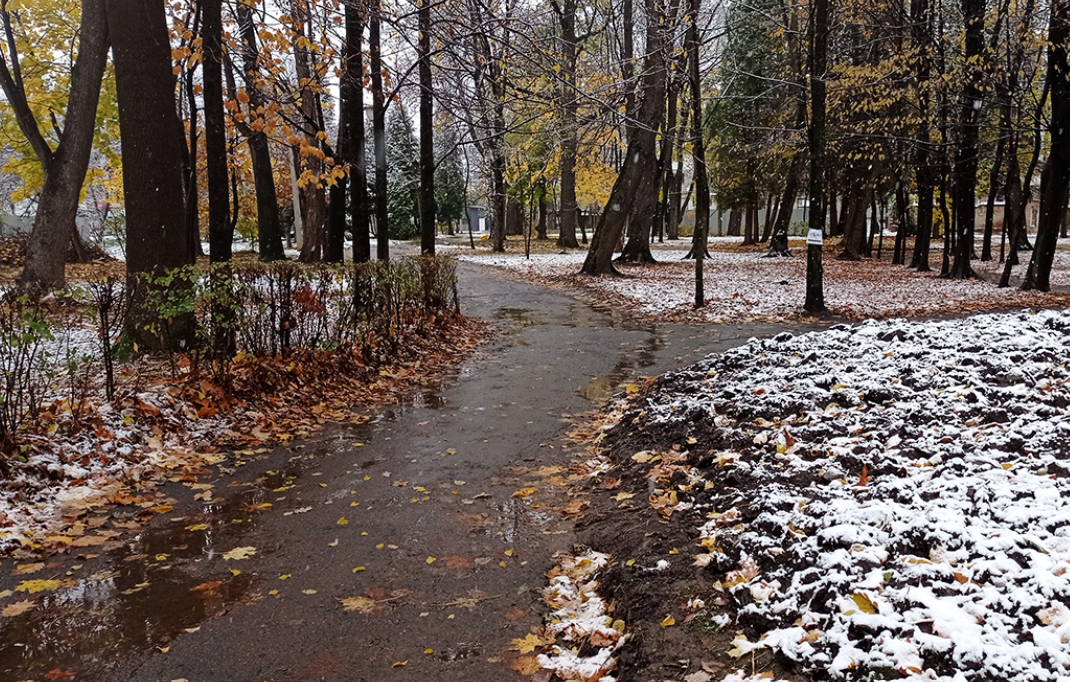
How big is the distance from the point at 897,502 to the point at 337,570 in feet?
9.69

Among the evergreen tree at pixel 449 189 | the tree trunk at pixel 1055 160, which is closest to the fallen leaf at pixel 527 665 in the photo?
the tree trunk at pixel 1055 160

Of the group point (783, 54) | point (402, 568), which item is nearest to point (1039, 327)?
point (402, 568)

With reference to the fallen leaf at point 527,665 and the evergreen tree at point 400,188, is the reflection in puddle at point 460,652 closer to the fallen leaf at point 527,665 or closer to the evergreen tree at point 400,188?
the fallen leaf at point 527,665

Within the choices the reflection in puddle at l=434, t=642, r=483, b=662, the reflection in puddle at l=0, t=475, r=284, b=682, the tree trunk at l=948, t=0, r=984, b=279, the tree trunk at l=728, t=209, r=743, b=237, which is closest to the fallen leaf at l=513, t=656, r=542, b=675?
the reflection in puddle at l=434, t=642, r=483, b=662

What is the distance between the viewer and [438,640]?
3.19 m

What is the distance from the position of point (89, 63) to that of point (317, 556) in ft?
→ 34.7

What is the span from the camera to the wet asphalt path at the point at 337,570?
3039 millimetres

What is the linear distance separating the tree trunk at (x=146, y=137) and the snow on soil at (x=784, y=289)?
8.83 m

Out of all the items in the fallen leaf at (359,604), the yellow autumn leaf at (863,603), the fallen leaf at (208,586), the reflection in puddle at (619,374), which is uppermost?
the yellow autumn leaf at (863,603)

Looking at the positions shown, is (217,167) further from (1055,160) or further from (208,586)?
(1055,160)

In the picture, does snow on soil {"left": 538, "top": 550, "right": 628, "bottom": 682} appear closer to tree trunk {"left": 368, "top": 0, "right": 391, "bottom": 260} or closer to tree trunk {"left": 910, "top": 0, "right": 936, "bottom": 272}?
tree trunk {"left": 368, "top": 0, "right": 391, "bottom": 260}

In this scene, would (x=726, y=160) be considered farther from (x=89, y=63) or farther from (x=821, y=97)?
(x=89, y=63)

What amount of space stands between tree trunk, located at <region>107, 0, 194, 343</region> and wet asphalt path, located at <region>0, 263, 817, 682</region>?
293cm

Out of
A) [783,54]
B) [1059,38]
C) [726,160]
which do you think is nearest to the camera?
[1059,38]
